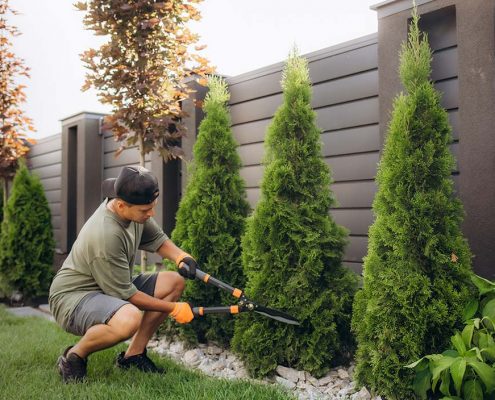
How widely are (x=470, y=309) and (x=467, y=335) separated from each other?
23cm

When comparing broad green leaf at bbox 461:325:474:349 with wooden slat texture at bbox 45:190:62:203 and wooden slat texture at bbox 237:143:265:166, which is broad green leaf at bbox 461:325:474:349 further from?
wooden slat texture at bbox 45:190:62:203

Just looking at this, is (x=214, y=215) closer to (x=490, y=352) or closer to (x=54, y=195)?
(x=490, y=352)

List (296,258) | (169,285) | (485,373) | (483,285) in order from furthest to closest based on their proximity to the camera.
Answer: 1. (169,285)
2. (296,258)
3. (483,285)
4. (485,373)

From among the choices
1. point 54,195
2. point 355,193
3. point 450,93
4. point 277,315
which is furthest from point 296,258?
point 54,195

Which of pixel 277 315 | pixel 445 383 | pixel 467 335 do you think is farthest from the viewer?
pixel 277 315

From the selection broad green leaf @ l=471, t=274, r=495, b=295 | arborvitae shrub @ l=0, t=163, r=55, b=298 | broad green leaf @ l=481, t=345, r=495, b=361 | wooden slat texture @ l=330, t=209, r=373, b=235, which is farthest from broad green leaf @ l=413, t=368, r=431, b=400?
arborvitae shrub @ l=0, t=163, r=55, b=298

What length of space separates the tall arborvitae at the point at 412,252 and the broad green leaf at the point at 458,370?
0.40 m

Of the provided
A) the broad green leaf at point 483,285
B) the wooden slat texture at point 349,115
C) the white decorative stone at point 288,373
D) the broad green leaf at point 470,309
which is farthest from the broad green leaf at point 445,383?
the wooden slat texture at point 349,115

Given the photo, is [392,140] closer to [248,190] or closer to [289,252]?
[289,252]

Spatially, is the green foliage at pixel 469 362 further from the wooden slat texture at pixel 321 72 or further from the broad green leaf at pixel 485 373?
the wooden slat texture at pixel 321 72

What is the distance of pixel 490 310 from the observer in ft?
10.5

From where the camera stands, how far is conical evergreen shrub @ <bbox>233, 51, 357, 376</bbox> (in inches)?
159

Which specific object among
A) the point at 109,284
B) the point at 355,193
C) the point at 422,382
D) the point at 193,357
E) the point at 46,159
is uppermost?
the point at 46,159

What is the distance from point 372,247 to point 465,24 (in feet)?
5.71
